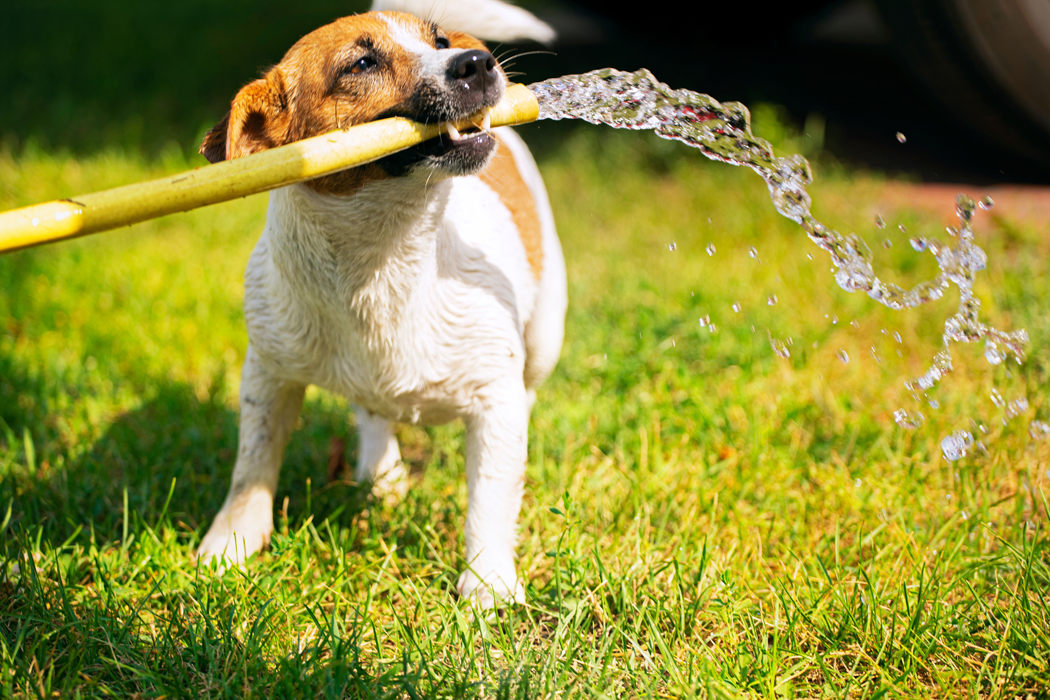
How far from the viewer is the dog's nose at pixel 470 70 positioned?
1909mm

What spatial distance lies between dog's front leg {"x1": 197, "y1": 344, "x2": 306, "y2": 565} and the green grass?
74mm

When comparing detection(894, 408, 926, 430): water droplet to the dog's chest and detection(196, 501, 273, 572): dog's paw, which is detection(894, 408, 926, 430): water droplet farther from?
detection(196, 501, 273, 572): dog's paw

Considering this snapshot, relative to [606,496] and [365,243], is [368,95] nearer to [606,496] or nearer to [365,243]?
[365,243]

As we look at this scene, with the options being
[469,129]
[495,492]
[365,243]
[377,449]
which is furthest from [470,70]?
[377,449]

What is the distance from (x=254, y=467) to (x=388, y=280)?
668 millimetres

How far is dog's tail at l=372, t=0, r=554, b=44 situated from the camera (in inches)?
99.7

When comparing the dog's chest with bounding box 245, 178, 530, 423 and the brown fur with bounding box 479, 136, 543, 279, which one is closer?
the dog's chest with bounding box 245, 178, 530, 423

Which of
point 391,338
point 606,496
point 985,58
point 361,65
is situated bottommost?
point 606,496

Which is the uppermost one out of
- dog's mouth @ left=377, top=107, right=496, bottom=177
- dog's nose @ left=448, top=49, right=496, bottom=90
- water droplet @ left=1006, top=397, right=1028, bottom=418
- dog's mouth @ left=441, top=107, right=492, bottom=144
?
dog's nose @ left=448, top=49, right=496, bottom=90

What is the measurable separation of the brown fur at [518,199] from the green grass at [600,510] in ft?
2.12

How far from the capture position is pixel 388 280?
2121 millimetres

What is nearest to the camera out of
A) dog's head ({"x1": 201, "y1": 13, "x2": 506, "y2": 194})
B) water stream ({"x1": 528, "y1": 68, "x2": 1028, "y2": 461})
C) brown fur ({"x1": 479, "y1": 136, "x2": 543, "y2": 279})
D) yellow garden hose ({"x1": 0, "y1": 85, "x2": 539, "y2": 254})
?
yellow garden hose ({"x1": 0, "y1": 85, "x2": 539, "y2": 254})

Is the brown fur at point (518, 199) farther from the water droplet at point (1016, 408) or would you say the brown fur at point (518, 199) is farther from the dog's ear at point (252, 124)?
the water droplet at point (1016, 408)

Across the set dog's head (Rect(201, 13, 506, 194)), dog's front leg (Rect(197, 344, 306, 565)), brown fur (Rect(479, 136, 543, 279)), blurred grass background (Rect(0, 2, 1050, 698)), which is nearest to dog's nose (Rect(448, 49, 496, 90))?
dog's head (Rect(201, 13, 506, 194))
